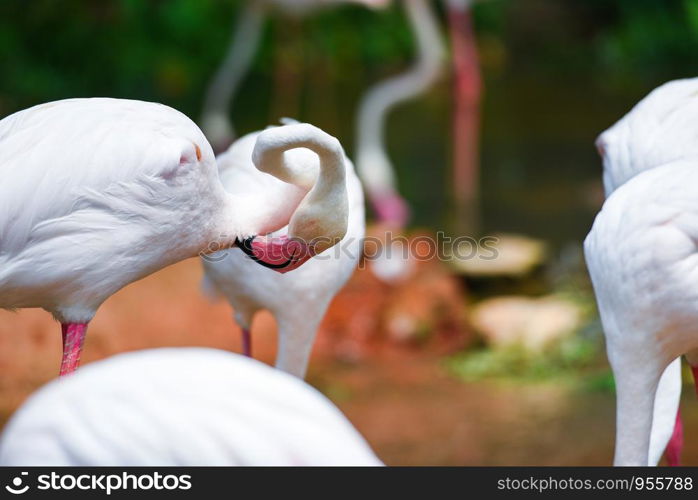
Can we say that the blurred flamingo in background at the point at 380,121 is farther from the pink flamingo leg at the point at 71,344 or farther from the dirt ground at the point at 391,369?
the pink flamingo leg at the point at 71,344

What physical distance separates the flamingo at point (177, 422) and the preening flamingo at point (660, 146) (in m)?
1.53

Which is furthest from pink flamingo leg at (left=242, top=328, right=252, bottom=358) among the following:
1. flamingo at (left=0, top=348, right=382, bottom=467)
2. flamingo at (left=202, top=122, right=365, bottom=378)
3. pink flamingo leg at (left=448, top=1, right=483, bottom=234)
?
pink flamingo leg at (left=448, top=1, right=483, bottom=234)

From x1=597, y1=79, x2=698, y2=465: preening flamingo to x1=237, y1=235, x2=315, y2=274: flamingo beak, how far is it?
929 millimetres

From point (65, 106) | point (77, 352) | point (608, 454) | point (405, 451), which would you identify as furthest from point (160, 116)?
point (608, 454)

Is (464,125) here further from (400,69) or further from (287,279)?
(287,279)

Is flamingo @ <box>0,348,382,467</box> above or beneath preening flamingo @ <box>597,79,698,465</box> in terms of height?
beneath

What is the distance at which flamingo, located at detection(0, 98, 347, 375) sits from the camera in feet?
8.50

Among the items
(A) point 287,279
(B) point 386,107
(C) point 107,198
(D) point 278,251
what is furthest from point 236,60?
(C) point 107,198

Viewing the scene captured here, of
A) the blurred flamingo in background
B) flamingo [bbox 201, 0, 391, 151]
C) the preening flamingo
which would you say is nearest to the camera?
the preening flamingo

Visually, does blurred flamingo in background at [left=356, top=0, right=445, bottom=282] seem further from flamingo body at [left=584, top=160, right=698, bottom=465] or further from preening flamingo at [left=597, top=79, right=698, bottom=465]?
flamingo body at [left=584, top=160, right=698, bottom=465]

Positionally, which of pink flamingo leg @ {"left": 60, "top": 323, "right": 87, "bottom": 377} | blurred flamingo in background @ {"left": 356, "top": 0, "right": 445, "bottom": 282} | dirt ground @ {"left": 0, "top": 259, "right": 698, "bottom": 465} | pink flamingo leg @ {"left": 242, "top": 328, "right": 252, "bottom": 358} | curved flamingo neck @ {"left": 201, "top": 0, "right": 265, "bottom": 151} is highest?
curved flamingo neck @ {"left": 201, "top": 0, "right": 265, "bottom": 151}

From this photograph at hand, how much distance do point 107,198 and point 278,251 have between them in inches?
18.1

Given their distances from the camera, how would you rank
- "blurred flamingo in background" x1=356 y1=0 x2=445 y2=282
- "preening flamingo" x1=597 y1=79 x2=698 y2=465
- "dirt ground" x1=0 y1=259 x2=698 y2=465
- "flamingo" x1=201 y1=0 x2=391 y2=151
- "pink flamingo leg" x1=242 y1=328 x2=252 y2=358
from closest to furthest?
"preening flamingo" x1=597 y1=79 x2=698 y2=465
"pink flamingo leg" x1=242 y1=328 x2=252 y2=358
"dirt ground" x1=0 y1=259 x2=698 y2=465
"blurred flamingo in background" x1=356 y1=0 x2=445 y2=282
"flamingo" x1=201 y1=0 x2=391 y2=151

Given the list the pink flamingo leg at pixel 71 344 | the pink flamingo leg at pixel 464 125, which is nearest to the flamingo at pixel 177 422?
the pink flamingo leg at pixel 71 344
